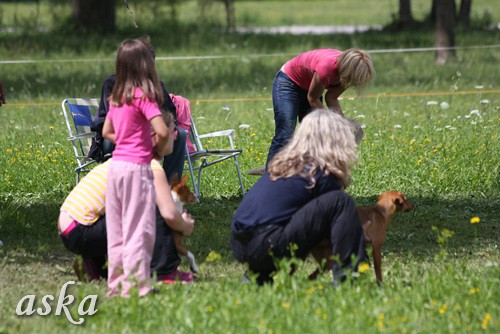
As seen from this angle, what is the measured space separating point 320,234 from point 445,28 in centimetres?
1302

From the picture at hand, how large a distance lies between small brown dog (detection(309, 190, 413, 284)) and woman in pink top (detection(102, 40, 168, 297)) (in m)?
0.95

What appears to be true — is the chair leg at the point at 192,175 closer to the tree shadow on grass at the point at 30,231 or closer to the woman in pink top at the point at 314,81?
the woman in pink top at the point at 314,81

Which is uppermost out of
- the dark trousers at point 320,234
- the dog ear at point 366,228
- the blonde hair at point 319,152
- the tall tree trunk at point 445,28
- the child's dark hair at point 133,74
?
the child's dark hair at point 133,74

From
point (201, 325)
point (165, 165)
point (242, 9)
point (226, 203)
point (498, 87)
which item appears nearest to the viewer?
point (201, 325)

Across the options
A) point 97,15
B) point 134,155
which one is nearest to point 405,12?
point 97,15

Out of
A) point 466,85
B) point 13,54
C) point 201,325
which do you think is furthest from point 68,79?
point 201,325

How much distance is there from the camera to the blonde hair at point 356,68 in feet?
23.4

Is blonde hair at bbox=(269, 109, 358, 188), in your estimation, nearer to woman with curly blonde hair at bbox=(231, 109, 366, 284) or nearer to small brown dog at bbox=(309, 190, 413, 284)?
woman with curly blonde hair at bbox=(231, 109, 366, 284)

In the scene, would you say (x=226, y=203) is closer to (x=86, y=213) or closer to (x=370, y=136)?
(x=370, y=136)

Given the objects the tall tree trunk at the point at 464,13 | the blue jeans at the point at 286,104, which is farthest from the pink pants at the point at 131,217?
the tall tree trunk at the point at 464,13

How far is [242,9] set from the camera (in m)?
38.8

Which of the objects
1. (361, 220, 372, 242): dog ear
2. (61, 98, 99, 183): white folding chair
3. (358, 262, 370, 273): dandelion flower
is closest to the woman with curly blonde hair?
(358, 262, 370, 273): dandelion flower

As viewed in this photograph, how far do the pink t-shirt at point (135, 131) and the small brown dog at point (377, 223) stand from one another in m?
1.09

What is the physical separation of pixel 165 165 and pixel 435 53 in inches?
428
